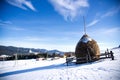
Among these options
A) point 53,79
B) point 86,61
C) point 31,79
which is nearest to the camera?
point 53,79

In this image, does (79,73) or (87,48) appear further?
(87,48)

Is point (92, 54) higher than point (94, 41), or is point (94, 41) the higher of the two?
point (94, 41)

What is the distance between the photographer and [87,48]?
59.8 feet

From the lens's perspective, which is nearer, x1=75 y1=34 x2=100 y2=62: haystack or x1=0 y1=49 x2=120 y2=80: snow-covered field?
x1=0 y1=49 x2=120 y2=80: snow-covered field

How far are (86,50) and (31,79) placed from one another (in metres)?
8.69

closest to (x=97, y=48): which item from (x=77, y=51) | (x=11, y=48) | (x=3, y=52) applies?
(x=77, y=51)

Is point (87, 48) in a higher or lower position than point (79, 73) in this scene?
higher

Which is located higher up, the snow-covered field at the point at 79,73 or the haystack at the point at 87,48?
the haystack at the point at 87,48

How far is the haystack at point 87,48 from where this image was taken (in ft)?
59.3

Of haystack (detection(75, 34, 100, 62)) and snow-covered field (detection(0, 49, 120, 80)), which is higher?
haystack (detection(75, 34, 100, 62))

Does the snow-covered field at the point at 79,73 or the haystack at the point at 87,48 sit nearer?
the snow-covered field at the point at 79,73

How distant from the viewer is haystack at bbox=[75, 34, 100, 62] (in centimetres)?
1808

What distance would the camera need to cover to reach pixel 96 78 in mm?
9477

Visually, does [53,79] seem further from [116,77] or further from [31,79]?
[116,77]
